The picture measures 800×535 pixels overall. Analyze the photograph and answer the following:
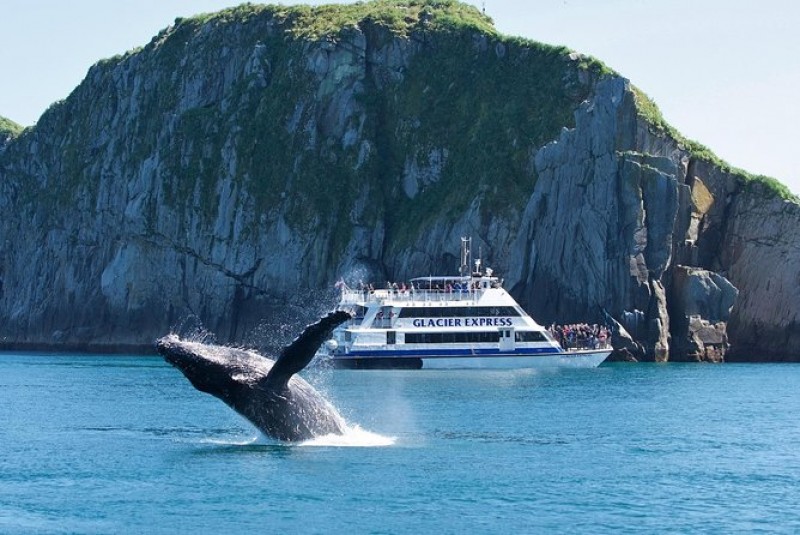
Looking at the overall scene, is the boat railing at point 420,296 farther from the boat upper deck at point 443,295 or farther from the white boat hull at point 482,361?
the white boat hull at point 482,361

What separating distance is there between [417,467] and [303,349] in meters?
7.51

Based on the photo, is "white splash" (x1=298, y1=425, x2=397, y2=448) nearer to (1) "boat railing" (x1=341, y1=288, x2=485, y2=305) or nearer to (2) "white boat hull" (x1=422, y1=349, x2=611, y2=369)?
(2) "white boat hull" (x1=422, y1=349, x2=611, y2=369)

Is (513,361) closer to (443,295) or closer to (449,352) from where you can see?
(449,352)

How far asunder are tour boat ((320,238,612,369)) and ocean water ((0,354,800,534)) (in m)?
33.7

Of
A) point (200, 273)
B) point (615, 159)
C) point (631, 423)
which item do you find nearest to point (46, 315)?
point (200, 273)

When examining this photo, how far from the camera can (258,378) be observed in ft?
142

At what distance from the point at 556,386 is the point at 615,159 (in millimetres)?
43163

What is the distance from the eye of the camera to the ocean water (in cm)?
3872

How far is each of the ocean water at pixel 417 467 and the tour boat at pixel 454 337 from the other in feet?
111

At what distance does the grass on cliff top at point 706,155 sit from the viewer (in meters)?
134

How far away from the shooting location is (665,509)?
4066 cm

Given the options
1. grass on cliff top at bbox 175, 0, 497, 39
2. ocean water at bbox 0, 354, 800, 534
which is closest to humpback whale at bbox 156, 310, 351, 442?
ocean water at bbox 0, 354, 800, 534

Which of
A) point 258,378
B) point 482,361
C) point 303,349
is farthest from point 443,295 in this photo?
point 303,349

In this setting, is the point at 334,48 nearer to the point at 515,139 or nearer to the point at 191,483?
the point at 515,139
